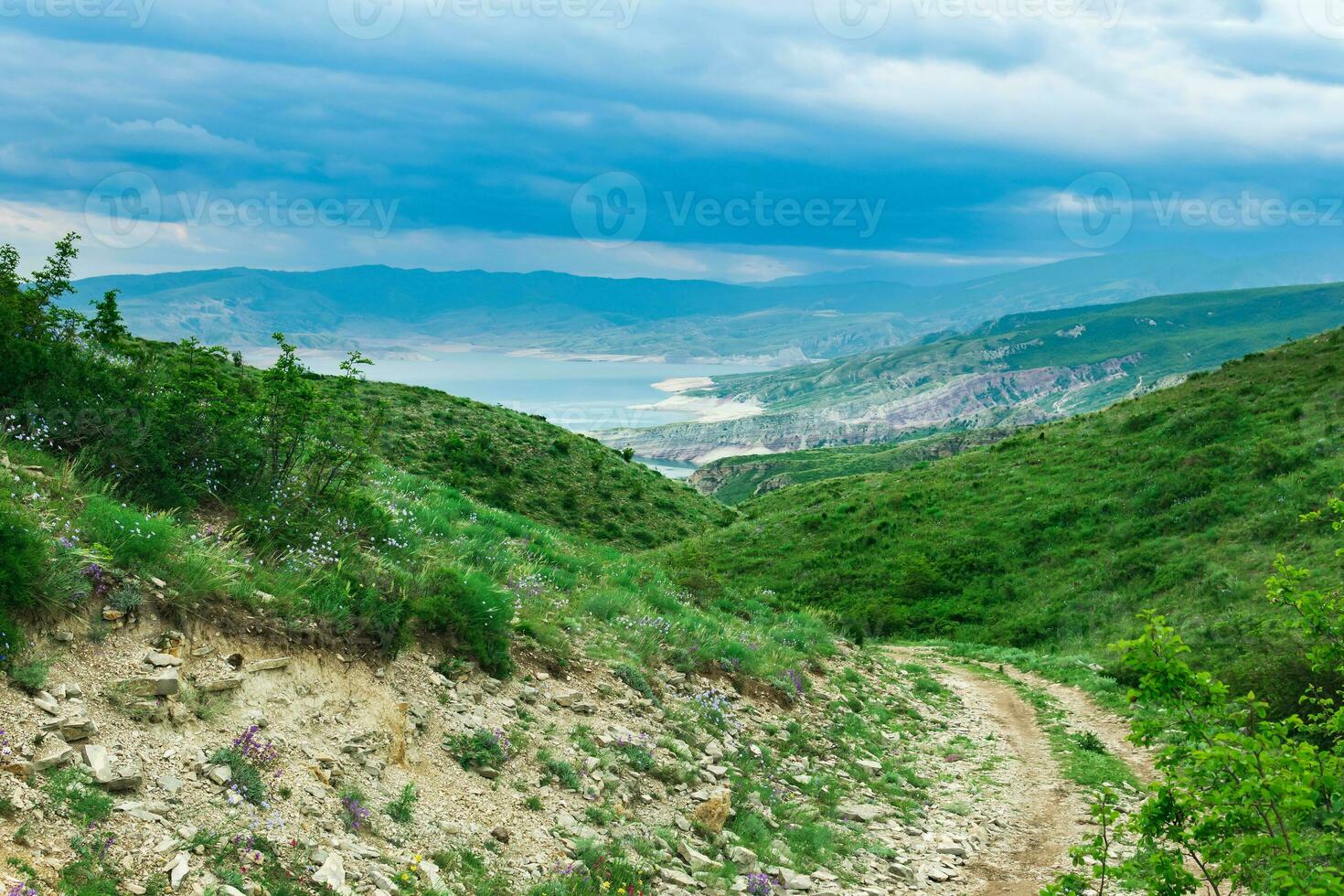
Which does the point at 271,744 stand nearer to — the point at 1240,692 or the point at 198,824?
the point at 198,824

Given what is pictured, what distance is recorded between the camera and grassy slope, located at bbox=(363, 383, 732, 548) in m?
45.8

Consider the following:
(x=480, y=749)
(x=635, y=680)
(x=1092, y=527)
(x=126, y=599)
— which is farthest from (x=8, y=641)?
(x=1092, y=527)

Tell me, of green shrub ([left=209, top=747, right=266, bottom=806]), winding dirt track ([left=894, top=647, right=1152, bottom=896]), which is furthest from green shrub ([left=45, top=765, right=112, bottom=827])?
winding dirt track ([left=894, top=647, right=1152, bottom=896])

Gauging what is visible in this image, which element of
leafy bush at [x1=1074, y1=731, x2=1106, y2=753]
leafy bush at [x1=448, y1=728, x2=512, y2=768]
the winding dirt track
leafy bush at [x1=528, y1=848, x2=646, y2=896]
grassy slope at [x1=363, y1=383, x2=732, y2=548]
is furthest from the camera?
grassy slope at [x1=363, y1=383, x2=732, y2=548]

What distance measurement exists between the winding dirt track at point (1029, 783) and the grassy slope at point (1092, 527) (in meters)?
5.23

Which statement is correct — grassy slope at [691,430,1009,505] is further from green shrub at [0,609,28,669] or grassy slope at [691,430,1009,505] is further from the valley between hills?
green shrub at [0,609,28,669]

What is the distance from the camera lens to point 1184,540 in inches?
1341

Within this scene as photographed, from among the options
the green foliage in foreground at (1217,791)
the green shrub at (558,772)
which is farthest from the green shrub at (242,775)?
the green foliage in foreground at (1217,791)

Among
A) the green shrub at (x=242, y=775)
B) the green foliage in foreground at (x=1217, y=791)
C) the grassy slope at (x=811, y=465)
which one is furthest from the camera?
the grassy slope at (x=811, y=465)

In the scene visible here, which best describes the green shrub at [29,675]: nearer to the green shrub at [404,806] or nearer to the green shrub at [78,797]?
the green shrub at [78,797]

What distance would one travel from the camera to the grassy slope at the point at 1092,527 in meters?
31.0

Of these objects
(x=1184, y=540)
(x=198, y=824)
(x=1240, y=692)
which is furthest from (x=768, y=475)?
(x=198, y=824)

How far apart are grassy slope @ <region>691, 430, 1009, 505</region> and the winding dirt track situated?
112 metres

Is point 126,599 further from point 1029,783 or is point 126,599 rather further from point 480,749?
point 1029,783
